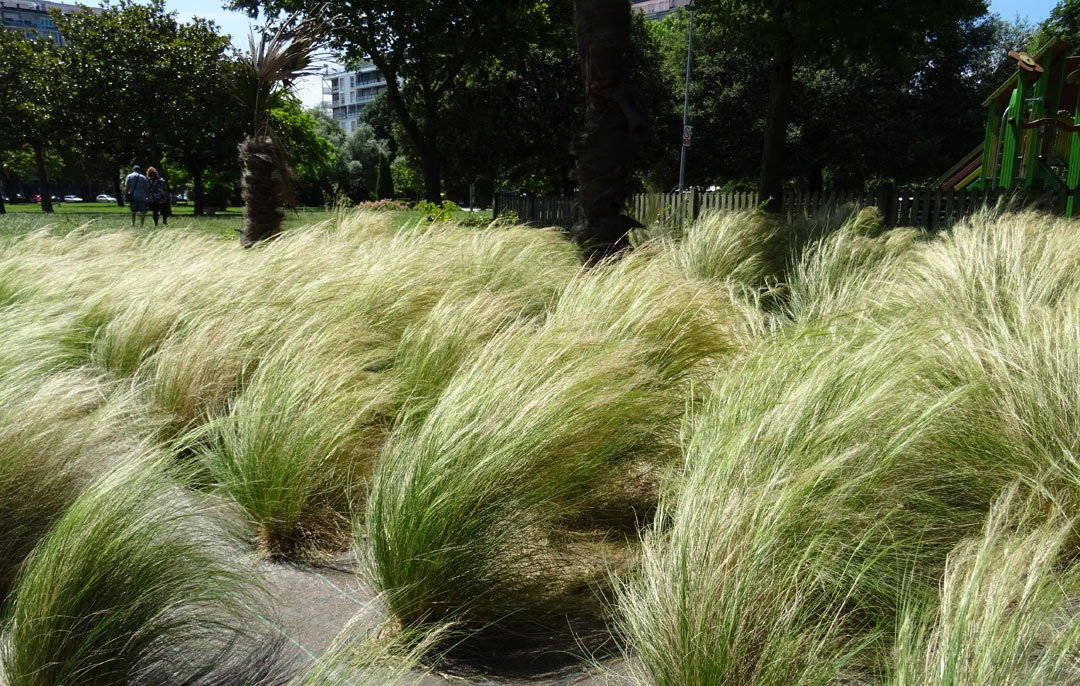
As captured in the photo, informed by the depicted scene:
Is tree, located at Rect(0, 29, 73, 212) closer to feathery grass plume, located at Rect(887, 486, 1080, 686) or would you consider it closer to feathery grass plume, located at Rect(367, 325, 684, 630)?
feathery grass plume, located at Rect(367, 325, 684, 630)

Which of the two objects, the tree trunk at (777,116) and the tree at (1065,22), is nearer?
the tree trunk at (777,116)

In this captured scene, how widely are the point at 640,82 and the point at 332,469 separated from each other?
2716 centimetres

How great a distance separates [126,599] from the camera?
2.03 metres

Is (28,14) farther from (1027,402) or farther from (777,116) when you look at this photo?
(1027,402)

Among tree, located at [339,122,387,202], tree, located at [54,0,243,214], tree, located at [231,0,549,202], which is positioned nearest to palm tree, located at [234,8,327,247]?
tree, located at [231,0,549,202]

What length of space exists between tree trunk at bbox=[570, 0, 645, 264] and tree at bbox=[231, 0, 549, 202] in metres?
15.8

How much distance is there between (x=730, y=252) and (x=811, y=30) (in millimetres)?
7666

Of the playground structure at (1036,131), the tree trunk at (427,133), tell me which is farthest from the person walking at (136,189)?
the playground structure at (1036,131)

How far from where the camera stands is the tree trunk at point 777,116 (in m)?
13.7

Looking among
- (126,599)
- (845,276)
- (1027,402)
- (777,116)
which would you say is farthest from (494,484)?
(777,116)

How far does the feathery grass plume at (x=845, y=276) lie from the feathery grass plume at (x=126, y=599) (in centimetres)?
278

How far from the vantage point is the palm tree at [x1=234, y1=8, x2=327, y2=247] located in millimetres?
8477

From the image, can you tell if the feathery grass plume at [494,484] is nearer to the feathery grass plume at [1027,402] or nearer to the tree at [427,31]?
the feathery grass plume at [1027,402]

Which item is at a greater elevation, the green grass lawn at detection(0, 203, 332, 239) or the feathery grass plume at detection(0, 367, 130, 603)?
the green grass lawn at detection(0, 203, 332, 239)
